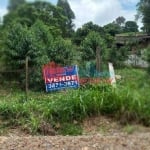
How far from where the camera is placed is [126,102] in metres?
5.98

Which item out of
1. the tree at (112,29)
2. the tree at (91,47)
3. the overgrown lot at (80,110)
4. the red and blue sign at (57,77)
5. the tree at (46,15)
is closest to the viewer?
the overgrown lot at (80,110)

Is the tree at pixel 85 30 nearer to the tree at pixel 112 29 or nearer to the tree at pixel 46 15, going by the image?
the tree at pixel 112 29

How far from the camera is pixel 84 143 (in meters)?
4.44

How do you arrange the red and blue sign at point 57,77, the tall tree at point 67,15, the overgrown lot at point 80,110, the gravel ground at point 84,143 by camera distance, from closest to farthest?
the gravel ground at point 84,143 < the overgrown lot at point 80,110 < the red and blue sign at point 57,77 < the tall tree at point 67,15

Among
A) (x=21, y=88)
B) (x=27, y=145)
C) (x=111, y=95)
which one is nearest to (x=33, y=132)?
(x=111, y=95)

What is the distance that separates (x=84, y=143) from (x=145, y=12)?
33413mm

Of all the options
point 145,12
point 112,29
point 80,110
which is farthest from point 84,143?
point 112,29

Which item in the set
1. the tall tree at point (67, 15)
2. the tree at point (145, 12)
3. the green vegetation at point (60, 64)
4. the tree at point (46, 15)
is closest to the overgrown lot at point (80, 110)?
the green vegetation at point (60, 64)

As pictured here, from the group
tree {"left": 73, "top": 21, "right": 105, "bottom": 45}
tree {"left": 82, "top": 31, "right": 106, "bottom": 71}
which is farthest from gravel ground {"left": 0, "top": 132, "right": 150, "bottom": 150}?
tree {"left": 73, "top": 21, "right": 105, "bottom": 45}

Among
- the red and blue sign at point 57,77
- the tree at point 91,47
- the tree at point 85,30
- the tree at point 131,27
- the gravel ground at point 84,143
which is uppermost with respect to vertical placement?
the tree at point 131,27

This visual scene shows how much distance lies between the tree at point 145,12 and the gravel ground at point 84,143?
109 ft

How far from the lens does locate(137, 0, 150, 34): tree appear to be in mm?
37022

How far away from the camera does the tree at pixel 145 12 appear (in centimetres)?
3702

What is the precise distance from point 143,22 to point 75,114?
32562 millimetres
